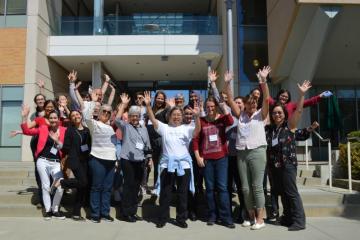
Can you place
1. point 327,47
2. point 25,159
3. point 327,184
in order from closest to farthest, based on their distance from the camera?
point 327,184 < point 327,47 < point 25,159

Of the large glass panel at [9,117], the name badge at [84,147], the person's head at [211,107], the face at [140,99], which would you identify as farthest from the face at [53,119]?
the large glass panel at [9,117]

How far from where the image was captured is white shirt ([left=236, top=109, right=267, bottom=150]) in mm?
5884

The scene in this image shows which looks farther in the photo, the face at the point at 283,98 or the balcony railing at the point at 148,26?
the balcony railing at the point at 148,26

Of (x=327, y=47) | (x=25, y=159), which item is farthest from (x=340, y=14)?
(x=25, y=159)

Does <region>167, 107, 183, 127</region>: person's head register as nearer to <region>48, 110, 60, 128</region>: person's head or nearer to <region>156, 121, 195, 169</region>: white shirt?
<region>156, 121, 195, 169</region>: white shirt

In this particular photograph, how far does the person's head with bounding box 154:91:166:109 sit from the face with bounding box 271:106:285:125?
1.98 metres

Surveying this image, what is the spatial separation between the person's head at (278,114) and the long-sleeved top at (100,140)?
8.57ft

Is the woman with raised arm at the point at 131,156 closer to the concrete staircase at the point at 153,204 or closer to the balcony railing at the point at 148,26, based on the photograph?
the concrete staircase at the point at 153,204

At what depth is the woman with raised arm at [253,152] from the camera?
19.2 feet

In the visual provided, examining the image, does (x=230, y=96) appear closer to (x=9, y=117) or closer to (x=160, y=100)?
(x=160, y=100)

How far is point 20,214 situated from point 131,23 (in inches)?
521

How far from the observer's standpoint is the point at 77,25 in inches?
740

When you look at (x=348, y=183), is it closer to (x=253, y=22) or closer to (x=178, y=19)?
(x=253, y=22)

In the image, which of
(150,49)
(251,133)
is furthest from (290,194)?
(150,49)
